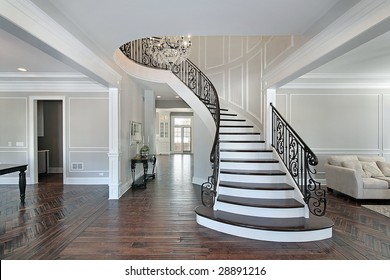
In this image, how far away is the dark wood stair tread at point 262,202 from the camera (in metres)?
3.52

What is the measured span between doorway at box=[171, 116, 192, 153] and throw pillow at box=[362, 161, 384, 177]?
1279 centimetres

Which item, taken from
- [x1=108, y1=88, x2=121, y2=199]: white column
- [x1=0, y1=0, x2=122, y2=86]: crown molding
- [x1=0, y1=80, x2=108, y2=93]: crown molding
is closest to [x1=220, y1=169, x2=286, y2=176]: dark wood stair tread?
[x1=108, y1=88, x2=121, y2=199]: white column

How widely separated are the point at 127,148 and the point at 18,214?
2698mm

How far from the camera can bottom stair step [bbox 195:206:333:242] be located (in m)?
3.10

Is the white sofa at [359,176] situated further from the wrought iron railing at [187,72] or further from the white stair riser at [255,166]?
the wrought iron railing at [187,72]

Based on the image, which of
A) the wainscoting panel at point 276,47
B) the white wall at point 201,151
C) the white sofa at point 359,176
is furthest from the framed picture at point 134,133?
the white sofa at point 359,176

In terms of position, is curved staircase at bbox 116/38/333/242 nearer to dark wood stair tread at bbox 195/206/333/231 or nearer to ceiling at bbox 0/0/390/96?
dark wood stair tread at bbox 195/206/333/231

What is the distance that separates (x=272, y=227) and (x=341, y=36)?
102 inches

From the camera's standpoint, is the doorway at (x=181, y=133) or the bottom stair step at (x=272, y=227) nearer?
the bottom stair step at (x=272, y=227)

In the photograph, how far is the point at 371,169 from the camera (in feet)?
18.1

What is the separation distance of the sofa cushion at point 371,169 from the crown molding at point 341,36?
11.2 feet

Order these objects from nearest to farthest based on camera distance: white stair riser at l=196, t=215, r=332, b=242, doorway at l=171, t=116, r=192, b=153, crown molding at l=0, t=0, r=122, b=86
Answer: crown molding at l=0, t=0, r=122, b=86, white stair riser at l=196, t=215, r=332, b=242, doorway at l=171, t=116, r=192, b=153
